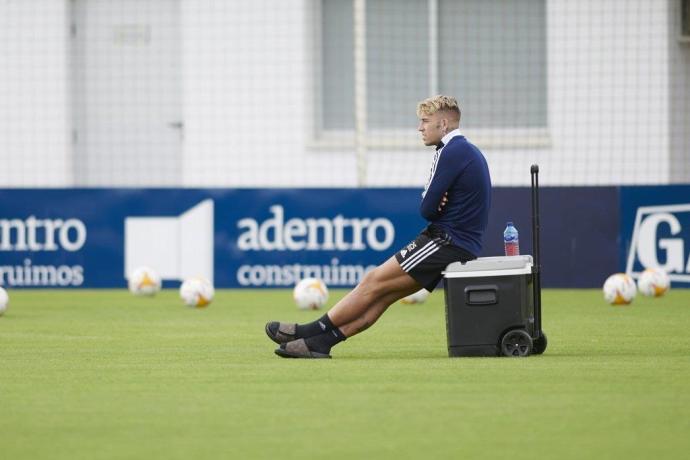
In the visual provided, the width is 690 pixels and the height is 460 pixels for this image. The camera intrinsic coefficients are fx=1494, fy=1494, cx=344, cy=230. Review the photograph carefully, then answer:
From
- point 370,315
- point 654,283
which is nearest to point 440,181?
point 370,315

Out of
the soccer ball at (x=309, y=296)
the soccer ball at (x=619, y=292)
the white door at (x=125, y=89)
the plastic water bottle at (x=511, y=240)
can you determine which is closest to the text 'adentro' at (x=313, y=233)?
the soccer ball at (x=309, y=296)

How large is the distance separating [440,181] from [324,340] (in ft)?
4.16

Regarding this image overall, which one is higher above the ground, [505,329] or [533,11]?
[533,11]

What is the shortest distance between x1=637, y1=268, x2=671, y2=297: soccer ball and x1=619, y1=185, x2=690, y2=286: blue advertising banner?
3.44ft

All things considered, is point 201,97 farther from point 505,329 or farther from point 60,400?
point 60,400

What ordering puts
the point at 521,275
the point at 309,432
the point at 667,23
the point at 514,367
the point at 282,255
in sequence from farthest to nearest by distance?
the point at 667,23, the point at 282,255, the point at 521,275, the point at 514,367, the point at 309,432

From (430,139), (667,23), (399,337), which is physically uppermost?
(667,23)

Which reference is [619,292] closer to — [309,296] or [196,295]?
[309,296]

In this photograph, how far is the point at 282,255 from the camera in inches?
706

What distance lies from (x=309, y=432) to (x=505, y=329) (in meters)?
3.39

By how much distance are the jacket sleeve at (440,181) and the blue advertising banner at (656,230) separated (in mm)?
8206

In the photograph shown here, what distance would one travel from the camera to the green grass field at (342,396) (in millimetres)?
6051

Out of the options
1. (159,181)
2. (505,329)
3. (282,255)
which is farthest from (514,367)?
(159,181)

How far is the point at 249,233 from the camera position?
18.0m
